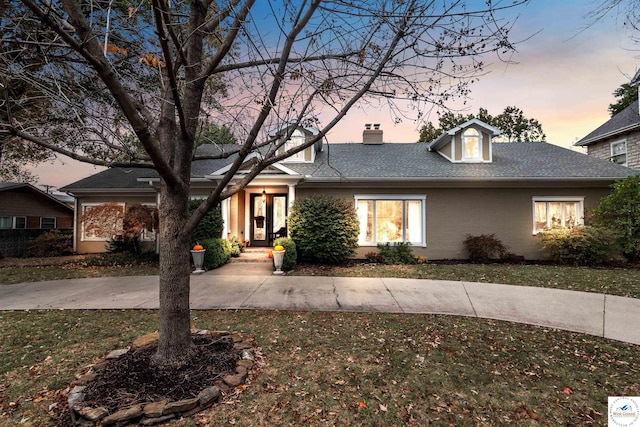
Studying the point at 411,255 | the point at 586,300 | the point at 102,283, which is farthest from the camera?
the point at 411,255

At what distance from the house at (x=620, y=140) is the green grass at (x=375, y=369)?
14.7 metres

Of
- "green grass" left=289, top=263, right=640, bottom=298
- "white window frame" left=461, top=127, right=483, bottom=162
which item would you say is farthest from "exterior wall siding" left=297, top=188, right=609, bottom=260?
"white window frame" left=461, top=127, right=483, bottom=162

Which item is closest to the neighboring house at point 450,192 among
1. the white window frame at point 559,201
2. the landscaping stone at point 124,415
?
the white window frame at point 559,201

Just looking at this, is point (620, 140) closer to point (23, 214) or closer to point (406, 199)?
point (406, 199)

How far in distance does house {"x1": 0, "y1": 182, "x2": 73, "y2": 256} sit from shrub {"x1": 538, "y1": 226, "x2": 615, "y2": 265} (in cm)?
2228

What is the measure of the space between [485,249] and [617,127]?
10.7 meters

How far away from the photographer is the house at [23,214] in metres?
13.3

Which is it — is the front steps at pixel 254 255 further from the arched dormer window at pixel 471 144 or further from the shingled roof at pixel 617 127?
the shingled roof at pixel 617 127

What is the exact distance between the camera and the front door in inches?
484

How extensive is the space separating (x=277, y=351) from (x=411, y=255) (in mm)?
7824

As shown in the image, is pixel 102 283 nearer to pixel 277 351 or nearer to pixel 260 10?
pixel 277 351

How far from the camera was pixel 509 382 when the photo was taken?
10.2 feet

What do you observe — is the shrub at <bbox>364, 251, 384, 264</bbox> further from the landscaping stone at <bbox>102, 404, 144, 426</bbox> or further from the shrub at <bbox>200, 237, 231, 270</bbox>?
the landscaping stone at <bbox>102, 404, 144, 426</bbox>

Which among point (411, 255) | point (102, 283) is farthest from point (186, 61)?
point (411, 255)
